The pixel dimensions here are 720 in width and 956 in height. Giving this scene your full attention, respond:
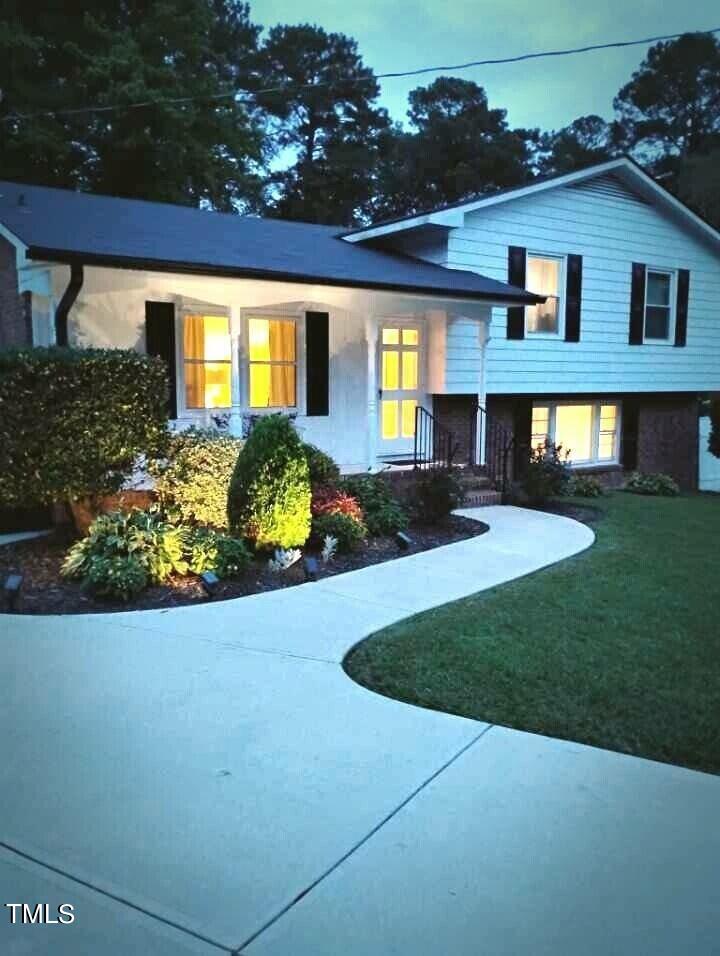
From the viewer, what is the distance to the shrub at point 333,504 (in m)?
8.35

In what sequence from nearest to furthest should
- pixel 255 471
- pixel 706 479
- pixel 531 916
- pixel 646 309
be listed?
1. pixel 531 916
2. pixel 255 471
3. pixel 646 309
4. pixel 706 479

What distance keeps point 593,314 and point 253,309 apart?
23.3ft

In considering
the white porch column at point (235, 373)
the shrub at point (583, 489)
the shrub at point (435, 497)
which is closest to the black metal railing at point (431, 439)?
the shrub at point (583, 489)

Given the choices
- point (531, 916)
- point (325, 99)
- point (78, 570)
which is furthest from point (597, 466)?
point (325, 99)

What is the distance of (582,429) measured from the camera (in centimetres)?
1662

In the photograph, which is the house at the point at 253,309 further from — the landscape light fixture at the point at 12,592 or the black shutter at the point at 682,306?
the black shutter at the point at 682,306

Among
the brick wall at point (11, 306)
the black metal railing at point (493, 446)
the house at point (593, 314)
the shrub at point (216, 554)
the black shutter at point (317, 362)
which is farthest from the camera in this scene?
the house at point (593, 314)

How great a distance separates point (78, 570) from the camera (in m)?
6.71

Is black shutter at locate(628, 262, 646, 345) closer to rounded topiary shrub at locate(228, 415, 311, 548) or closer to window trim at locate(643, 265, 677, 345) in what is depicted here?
window trim at locate(643, 265, 677, 345)

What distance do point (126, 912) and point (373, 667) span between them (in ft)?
7.87

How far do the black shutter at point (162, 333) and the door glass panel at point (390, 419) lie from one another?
3.64 m

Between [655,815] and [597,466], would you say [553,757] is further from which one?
[597,466]

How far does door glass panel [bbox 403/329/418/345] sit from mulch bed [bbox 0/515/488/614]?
4922mm

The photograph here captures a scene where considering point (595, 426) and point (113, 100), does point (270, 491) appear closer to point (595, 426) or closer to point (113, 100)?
point (595, 426)
